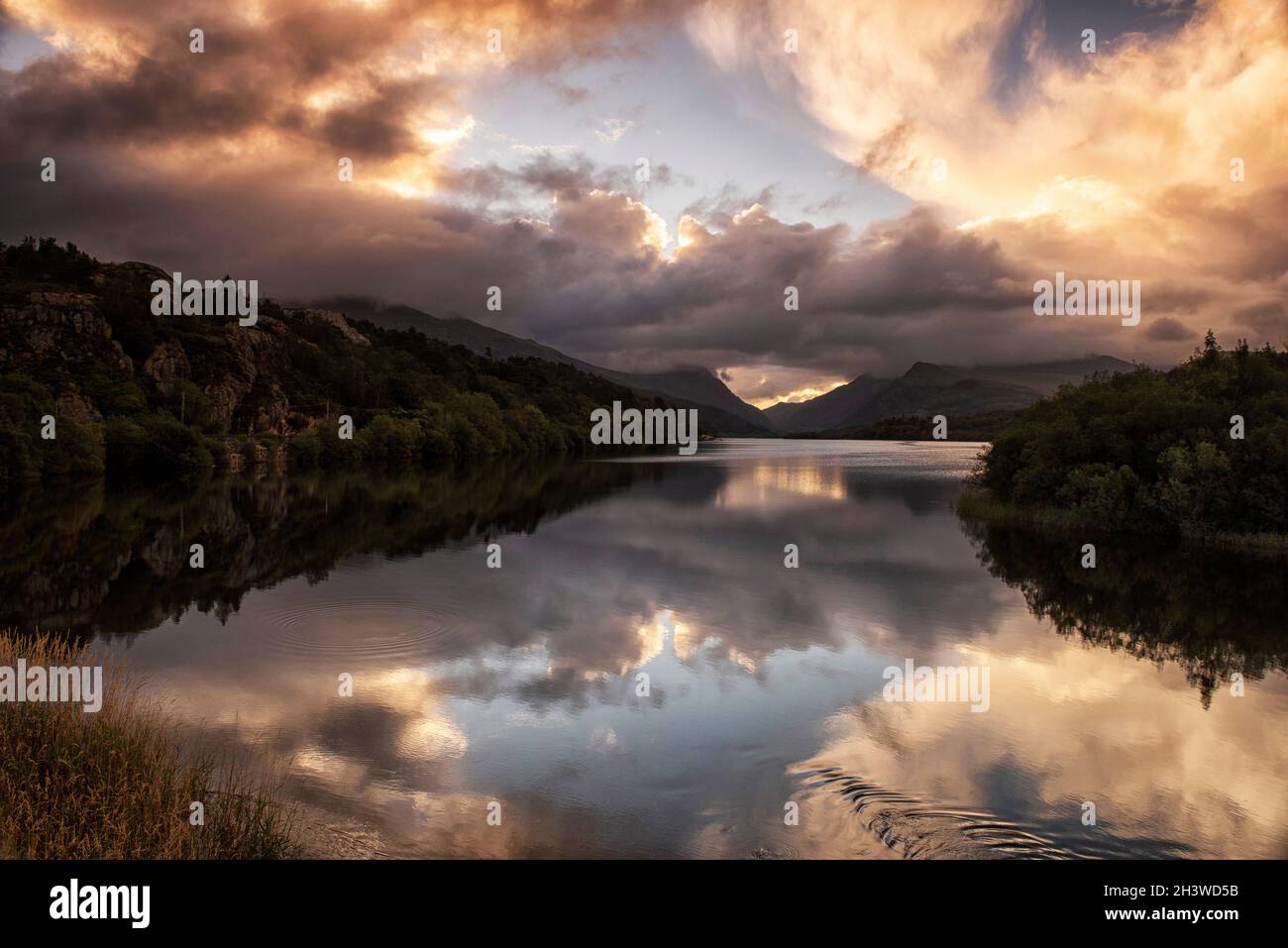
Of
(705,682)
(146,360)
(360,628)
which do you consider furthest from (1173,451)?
(146,360)

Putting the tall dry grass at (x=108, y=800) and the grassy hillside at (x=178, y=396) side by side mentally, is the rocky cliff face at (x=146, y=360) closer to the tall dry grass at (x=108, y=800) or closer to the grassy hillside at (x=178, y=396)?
the grassy hillside at (x=178, y=396)

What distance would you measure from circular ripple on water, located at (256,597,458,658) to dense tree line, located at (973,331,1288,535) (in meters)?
32.1

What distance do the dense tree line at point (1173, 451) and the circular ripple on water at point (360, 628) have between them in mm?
32102

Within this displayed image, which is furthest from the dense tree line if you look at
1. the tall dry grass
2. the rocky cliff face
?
the rocky cliff face

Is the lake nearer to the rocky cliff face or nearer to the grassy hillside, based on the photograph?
the grassy hillside

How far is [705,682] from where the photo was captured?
15953mm

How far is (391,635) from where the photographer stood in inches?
746

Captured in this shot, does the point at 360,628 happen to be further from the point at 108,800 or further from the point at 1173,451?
the point at 1173,451

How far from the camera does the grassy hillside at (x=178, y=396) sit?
2685 inches

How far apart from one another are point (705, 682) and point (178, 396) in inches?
3894
